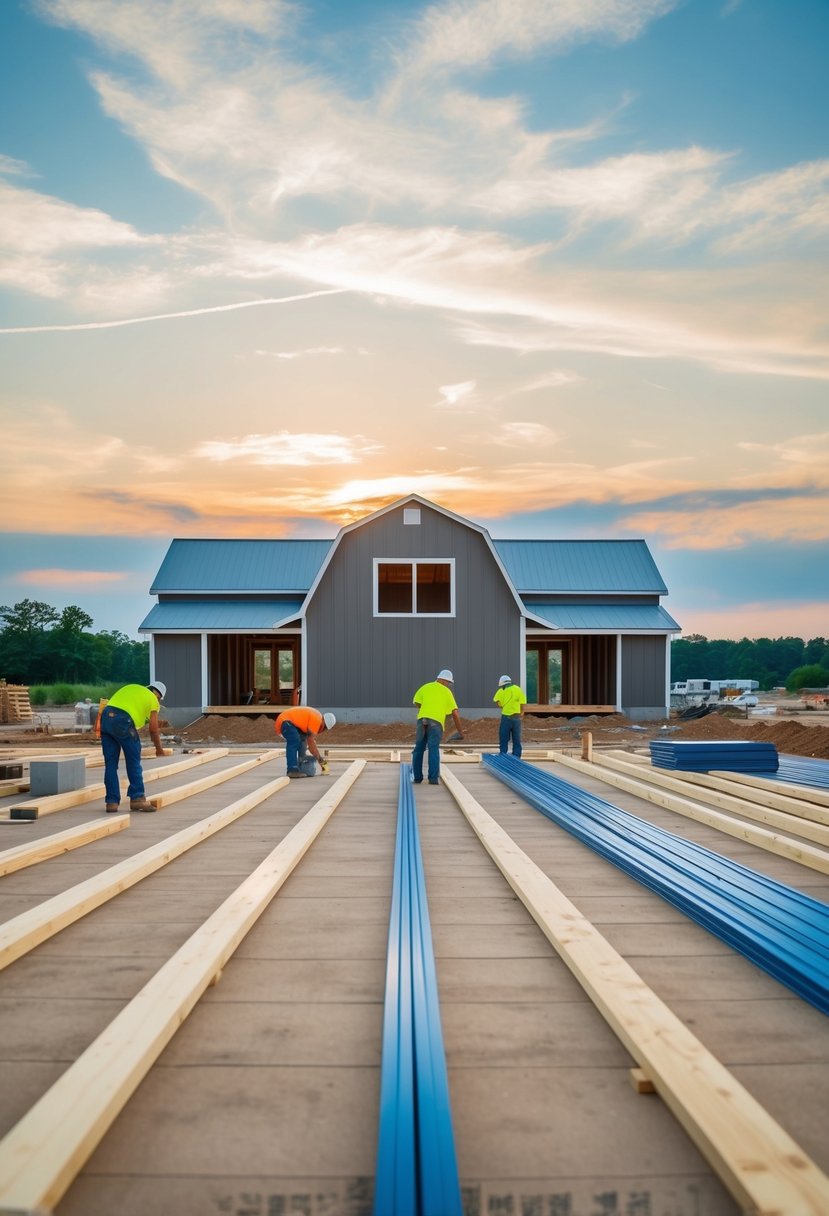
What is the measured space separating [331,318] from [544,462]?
311 inches

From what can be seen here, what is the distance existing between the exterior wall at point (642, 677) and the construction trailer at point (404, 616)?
4 cm

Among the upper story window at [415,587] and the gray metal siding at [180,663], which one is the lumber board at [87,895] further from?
the gray metal siding at [180,663]

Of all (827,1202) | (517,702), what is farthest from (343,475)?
(827,1202)

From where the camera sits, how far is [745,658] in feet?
252

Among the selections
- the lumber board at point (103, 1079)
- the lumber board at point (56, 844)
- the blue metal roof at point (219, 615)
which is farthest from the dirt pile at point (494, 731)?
the lumber board at point (103, 1079)

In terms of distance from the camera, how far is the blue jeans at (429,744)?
11198 mm

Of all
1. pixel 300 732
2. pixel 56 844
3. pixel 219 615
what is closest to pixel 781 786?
pixel 300 732

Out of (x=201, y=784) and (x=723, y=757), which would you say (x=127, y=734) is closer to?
(x=201, y=784)

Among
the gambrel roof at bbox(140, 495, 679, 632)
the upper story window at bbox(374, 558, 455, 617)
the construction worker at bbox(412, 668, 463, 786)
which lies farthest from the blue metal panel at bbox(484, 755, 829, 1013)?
the gambrel roof at bbox(140, 495, 679, 632)

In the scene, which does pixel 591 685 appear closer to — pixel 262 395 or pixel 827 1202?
pixel 262 395

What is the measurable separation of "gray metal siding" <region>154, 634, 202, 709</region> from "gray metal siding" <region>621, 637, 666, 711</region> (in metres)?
12.7

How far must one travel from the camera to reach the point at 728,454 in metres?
22.4

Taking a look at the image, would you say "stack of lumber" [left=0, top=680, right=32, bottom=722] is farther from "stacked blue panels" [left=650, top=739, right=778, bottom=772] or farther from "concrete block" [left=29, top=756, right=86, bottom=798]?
"stacked blue panels" [left=650, top=739, right=778, bottom=772]

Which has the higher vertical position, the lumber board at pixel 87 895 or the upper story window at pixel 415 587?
the upper story window at pixel 415 587
